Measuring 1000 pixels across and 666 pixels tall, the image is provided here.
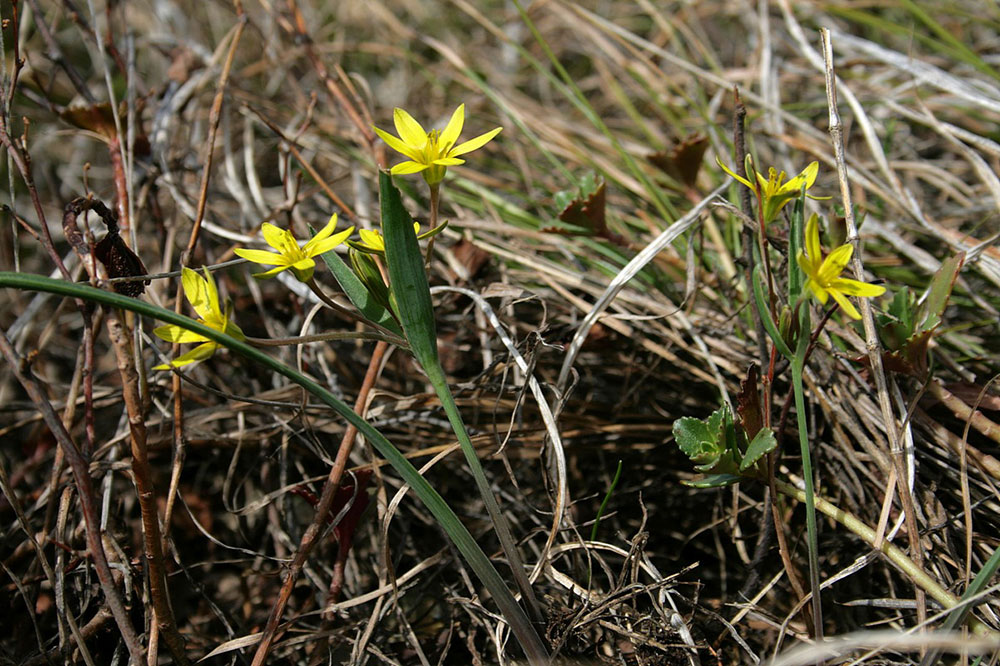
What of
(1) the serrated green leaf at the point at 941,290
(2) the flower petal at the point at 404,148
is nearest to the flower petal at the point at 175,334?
(2) the flower petal at the point at 404,148

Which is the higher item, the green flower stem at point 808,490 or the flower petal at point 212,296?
the flower petal at point 212,296

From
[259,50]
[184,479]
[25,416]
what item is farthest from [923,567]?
[259,50]

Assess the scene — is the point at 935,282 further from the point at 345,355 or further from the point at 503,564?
the point at 345,355

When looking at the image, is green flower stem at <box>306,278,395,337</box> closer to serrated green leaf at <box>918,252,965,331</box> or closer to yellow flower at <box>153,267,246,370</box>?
yellow flower at <box>153,267,246,370</box>

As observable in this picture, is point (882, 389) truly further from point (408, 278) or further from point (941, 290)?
point (408, 278)

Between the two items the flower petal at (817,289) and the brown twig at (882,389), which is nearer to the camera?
the flower petal at (817,289)

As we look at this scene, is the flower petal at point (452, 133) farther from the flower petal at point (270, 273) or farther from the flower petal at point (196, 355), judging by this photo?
the flower petal at point (196, 355)
